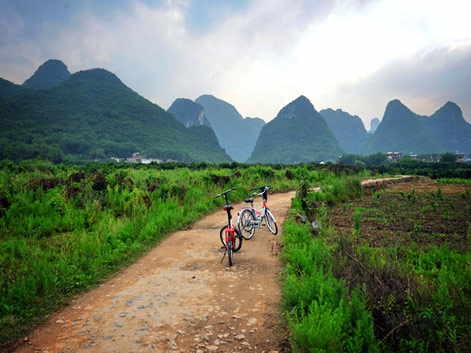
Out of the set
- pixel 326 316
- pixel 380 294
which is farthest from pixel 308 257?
pixel 326 316

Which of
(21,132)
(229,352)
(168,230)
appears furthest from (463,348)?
(21,132)

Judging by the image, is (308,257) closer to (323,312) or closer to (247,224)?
(323,312)

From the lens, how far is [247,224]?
7891mm

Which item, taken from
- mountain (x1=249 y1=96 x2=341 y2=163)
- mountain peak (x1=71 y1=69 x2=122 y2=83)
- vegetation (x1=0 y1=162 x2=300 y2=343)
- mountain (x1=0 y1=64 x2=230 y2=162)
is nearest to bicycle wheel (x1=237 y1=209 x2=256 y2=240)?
vegetation (x1=0 y1=162 x2=300 y2=343)

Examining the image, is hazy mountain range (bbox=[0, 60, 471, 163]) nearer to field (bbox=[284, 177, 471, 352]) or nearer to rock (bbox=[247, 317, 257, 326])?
field (bbox=[284, 177, 471, 352])

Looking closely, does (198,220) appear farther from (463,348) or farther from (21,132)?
(21,132)

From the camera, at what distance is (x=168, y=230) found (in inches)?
339

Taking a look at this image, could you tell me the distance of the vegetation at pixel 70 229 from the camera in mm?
4367

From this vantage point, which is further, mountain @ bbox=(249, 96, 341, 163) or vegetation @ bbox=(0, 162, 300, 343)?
mountain @ bbox=(249, 96, 341, 163)

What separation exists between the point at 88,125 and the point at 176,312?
10640 centimetres

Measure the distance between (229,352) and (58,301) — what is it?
3.09m

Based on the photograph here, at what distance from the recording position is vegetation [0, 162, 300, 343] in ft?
14.3

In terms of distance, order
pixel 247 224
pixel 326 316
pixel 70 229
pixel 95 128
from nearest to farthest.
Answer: pixel 326 316 → pixel 247 224 → pixel 70 229 → pixel 95 128

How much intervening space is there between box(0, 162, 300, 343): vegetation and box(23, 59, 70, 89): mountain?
213206 mm
